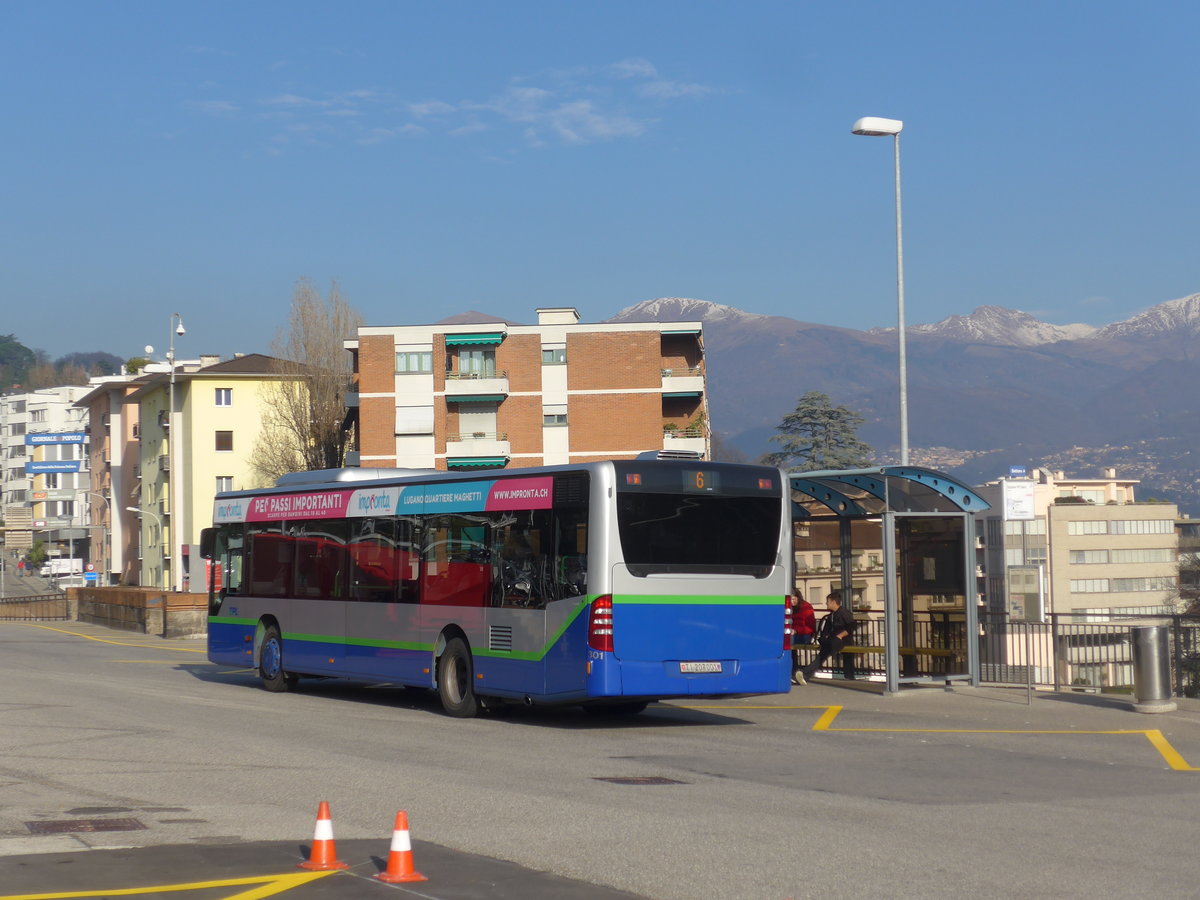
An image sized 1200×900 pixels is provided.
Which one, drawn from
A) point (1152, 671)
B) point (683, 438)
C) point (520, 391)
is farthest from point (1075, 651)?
point (520, 391)

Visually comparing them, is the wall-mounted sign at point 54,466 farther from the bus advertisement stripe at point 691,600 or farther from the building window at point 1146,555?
the bus advertisement stripe at point 691,600

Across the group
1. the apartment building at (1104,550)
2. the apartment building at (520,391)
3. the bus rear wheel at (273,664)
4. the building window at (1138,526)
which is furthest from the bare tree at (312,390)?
the building window at (1138,526)

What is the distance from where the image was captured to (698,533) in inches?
632

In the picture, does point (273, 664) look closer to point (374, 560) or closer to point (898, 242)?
point (374, 560)

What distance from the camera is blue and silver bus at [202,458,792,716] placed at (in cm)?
1544

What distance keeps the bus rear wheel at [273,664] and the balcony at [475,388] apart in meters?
55.8

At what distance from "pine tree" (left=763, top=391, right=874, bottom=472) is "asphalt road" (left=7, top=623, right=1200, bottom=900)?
250 feet

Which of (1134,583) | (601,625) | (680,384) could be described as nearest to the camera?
(601,625)

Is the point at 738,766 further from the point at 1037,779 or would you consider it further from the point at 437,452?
the point at 437,452

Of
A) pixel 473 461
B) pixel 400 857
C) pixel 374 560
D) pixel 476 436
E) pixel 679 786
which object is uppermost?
pixel 476 436

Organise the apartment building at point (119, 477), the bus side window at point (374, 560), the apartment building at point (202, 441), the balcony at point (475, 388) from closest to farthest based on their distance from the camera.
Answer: the bus side window at point (374, 560) → the balcony at point (475, 388) → the apartment building at point (202, 441) → the apartment building at point (119, 477)

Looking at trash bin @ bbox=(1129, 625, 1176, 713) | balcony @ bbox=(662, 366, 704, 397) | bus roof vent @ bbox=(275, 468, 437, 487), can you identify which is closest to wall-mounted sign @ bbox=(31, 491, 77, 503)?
balcony @ bbox=(662, 366, 704, 397)

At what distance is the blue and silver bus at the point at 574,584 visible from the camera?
50.6 ft

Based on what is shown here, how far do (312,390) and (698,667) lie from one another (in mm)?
59318
